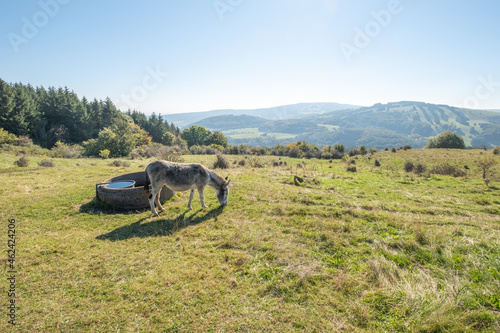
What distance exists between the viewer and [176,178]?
9945 millimetres

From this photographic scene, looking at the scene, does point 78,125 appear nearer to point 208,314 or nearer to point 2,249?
point 2,249

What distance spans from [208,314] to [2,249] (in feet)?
24.5

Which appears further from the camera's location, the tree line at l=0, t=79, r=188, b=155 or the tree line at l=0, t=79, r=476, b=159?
the tree line at l=0, t=79, r=188, b=155

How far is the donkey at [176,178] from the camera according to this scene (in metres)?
9.67

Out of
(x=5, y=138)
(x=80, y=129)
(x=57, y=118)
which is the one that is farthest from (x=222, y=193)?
(x=57, y=118)

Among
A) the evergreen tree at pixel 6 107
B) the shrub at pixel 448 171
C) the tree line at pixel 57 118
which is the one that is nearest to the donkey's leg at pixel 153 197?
the shrub at pixel 448 171

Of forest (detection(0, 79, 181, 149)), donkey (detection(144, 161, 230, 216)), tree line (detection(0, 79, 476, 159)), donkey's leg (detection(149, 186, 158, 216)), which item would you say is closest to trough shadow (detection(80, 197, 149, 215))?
donkey's leg (detection(149, 186, 158, 216))

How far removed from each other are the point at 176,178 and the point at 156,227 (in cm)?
238

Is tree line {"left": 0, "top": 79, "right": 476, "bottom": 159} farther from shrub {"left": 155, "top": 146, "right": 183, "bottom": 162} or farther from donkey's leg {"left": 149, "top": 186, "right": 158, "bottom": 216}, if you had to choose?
donkey's leg {"left": 149, "top": 186, "right": 158, "bottom": 216}

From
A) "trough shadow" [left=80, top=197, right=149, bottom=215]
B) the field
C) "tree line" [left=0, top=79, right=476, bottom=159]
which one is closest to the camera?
the field

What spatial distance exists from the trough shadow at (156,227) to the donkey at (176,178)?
872 millimetres

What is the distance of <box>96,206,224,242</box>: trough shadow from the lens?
8047 millimetres

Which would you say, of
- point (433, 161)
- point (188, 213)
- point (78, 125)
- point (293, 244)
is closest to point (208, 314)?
point (293, 244)

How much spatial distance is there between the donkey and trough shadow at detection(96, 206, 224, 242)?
2.86 feet
